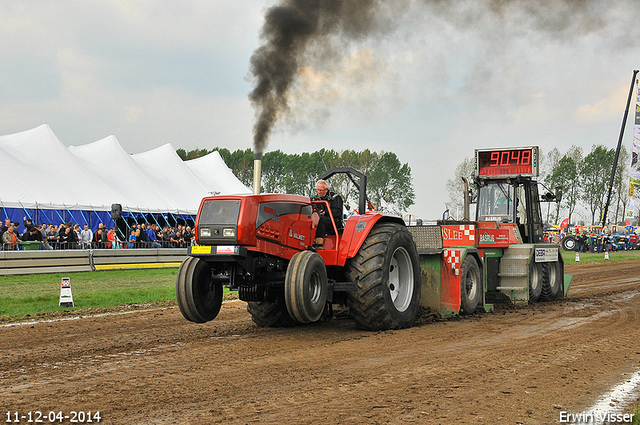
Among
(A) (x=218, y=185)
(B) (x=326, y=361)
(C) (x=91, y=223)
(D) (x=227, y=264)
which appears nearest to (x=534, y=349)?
(B) (x=326, y=361)

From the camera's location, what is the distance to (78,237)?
65.7 feet

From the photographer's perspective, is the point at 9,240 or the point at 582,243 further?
the point at 582,243

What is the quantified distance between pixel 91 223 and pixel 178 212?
424 cm

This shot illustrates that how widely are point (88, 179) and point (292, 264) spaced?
65.2ft

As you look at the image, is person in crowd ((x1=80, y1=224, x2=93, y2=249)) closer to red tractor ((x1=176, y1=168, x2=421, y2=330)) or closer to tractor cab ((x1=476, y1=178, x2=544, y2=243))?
tractor cab ((x1=476, y1=178, x2=544, y2=243))

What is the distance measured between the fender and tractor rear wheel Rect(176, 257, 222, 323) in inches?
60.8

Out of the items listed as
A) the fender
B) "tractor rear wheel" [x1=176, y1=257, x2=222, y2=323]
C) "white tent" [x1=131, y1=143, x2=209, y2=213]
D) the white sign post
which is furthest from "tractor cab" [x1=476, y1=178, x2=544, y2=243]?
"white tent" [x1=131, y1=143, x2=209, y2=213]

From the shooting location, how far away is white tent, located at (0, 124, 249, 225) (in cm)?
2162

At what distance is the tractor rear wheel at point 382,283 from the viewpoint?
7.30 metres

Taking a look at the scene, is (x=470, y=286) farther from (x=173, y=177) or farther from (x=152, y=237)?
(x=173, y=177)

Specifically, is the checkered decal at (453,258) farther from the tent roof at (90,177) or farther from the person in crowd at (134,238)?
the tent roof at (90,177)

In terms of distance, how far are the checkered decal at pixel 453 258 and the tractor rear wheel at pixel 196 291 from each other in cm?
380

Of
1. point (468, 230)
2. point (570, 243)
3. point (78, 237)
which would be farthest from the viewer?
point (570, 243)

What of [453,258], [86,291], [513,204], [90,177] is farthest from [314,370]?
[90,177]
